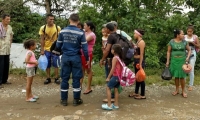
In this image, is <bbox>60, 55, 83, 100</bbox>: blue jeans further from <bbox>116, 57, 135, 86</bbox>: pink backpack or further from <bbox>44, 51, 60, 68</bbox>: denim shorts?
<bbox>44, 51, 60, 68</bbox>: denim shorts

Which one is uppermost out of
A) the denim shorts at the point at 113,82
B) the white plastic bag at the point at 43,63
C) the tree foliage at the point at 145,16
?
the tree foliage at the point at 145,16

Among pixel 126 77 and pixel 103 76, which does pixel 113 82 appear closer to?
pixel 126 77

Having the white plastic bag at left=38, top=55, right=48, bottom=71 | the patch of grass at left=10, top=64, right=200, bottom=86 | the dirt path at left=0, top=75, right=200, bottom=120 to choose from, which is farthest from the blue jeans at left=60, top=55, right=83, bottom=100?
the patch of grass at left=10, top=64, right=200, bottom=86

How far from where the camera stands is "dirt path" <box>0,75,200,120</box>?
5020 mm

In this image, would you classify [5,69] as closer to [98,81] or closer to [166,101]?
[98,81]

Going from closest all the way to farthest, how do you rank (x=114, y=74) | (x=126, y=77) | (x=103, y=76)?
(x=126, y=77) < (x=114, y=74) < (x=103, y=76)

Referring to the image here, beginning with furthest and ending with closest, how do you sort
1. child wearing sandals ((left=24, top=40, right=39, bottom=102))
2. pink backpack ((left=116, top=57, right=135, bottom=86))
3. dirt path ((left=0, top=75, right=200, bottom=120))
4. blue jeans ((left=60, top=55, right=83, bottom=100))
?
child wearing sandals ((left=24, top=40, right=39, bottom=102)) < blue jeans ((left=60, top=55, right=83, bottom=100)) < pink backpack ((left=116, top=57, right=135, bottom=86)) < dirt path ((left=0, top=75, right=200, bottom=120))

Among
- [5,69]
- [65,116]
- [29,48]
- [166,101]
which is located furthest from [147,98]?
[5,69]

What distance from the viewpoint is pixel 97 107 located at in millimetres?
5500

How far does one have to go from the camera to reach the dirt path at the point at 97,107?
16.5ft

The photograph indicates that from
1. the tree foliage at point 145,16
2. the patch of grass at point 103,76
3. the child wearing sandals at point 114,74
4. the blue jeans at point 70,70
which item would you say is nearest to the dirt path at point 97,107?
the child wearing sandals at point 114,74

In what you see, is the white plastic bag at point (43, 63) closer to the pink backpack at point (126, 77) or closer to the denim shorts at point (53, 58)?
the denim shorts at point (53, 58)

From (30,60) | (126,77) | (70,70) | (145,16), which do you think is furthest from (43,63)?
(145,16)

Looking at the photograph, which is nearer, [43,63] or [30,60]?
[30,60]
